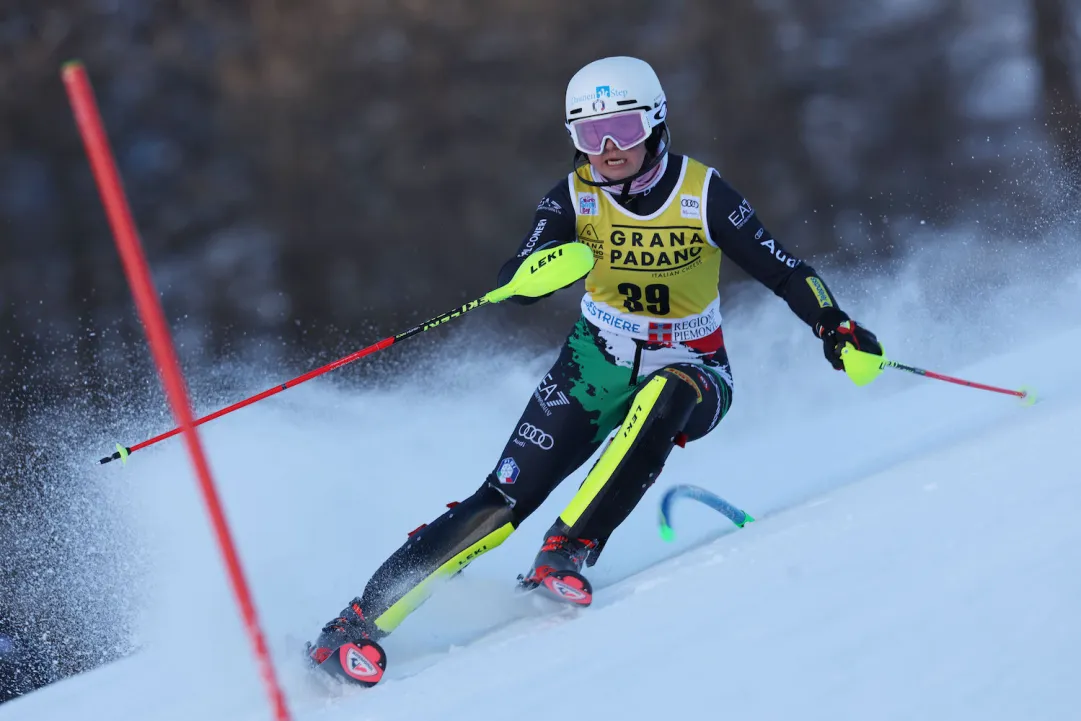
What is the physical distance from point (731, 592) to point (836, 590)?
227mm

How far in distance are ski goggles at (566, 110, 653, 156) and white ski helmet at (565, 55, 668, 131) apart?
0.6 inches

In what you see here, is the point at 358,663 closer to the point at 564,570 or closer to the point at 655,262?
the point at 564,570

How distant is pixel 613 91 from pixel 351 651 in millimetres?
1493

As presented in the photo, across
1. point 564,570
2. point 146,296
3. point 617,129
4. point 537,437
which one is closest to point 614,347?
point 537,437

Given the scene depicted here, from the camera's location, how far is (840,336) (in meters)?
2.62

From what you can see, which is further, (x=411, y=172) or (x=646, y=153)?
(x=411, y=172)

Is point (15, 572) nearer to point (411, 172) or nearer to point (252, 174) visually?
point (252, 174)

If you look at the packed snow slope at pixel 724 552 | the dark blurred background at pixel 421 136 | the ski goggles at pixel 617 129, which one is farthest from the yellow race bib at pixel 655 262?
the dark blurred background at pixel 421 136

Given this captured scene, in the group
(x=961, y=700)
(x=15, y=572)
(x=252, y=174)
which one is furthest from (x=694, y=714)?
(x=252, y=174)

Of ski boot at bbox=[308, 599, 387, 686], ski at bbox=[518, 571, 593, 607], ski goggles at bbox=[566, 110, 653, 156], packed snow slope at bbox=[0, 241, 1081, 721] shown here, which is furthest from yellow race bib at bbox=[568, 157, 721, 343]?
ski boot at bbox=[308, 599, 387, 686]

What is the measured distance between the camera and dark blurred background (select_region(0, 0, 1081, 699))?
17.1 feet

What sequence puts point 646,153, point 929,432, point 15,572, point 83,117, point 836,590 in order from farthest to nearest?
1. point 15,572
2. point 929,432
3. point 646,153
4. point 836,590
5. point 83,117

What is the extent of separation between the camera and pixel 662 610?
6.95ft

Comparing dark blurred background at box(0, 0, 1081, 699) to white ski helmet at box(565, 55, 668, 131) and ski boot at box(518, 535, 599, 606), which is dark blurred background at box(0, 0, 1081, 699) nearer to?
white ski helmet at box(565, 55, 668, 131)
